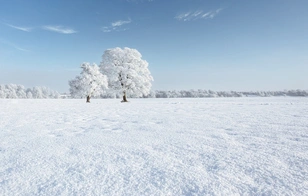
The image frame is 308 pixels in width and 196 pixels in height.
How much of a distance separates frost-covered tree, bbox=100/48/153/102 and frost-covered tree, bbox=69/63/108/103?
96 cm

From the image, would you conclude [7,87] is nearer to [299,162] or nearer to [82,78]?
[82,78]

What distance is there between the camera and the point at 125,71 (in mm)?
22469

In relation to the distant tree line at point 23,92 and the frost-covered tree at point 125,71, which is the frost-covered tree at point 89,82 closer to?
the frost-covered tree at point 125,71

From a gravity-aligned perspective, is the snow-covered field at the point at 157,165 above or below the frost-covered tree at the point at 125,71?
below

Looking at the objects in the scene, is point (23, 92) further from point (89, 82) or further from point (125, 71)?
point (125, 71)

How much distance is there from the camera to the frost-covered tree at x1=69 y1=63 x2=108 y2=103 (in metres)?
23.4

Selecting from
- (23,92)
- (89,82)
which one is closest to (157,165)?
(89,82)

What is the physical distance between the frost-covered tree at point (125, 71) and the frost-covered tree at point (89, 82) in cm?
96

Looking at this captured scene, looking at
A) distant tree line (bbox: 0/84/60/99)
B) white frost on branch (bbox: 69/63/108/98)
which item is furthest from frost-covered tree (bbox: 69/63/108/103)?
distant tree line (bbox: 0/84/60/99)

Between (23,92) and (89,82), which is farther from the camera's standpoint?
(23,92)

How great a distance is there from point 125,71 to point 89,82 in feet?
17.5

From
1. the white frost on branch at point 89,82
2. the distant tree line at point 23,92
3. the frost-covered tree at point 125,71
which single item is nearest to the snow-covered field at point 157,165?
the frost-covered tree at point 125,71

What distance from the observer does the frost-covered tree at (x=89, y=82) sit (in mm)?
23406

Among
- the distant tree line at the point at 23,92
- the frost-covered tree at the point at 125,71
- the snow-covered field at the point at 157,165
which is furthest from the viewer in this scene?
the distant tree line at the point at 23,92
